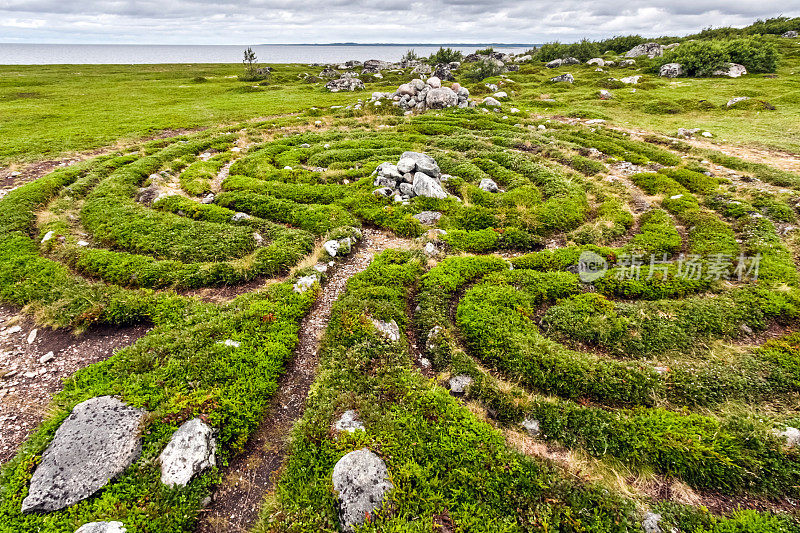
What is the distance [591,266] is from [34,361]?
20.6 metres

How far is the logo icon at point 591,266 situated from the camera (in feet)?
50.0

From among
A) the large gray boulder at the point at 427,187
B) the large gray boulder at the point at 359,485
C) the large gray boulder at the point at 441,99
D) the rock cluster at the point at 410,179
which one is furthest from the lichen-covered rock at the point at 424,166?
the large gray boulder at the point at 441,99

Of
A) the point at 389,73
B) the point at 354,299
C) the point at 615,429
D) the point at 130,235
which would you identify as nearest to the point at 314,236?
Result: the point at 354,299

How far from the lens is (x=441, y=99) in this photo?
50.3 meters

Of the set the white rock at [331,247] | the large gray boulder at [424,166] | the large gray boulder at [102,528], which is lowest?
the large gray boulder at [102,528]

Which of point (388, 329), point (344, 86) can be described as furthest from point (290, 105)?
point (388, 329)

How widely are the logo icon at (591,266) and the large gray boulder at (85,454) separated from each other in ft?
52.1

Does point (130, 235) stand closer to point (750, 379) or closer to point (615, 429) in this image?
point (615, 429)

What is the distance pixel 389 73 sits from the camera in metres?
98.1

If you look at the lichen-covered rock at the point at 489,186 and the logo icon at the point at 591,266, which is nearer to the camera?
the logo icon at the point at 591,266

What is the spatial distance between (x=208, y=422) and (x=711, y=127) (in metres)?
51.3

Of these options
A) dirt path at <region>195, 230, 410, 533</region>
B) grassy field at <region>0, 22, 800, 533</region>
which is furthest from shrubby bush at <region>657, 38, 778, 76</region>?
dirt path at <region>195, 230, 410, 533</region>

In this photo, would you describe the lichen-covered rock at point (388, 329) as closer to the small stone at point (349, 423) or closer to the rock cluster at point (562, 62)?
the small stone at point (349, 423)

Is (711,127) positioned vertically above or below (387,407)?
above
